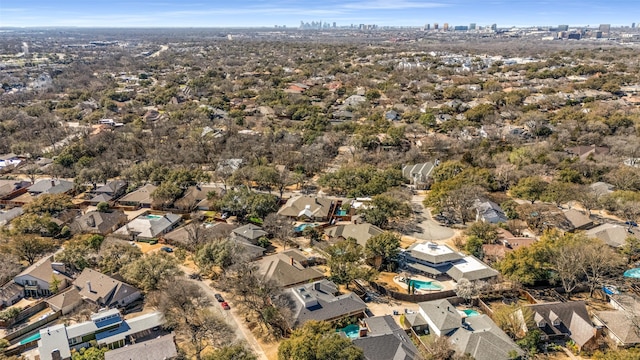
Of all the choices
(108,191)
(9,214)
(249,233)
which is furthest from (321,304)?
(9,214)

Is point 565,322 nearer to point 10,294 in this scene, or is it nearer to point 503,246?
point 503,246

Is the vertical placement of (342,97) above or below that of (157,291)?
above

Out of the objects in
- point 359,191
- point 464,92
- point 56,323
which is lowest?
point 56,323

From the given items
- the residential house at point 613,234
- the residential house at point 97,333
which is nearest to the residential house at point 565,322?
the residential house at point 613,234

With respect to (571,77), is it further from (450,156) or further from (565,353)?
(565,353)

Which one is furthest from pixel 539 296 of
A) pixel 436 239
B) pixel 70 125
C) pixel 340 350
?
pixel 70 125
